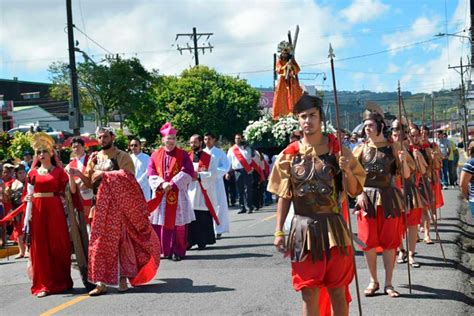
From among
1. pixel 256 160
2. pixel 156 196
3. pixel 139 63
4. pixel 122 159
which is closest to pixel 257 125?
pixel 256 160

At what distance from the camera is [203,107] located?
51250mm

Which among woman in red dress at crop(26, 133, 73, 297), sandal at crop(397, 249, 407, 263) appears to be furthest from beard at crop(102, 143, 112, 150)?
sandal at crop(397, 249, 407, 263)

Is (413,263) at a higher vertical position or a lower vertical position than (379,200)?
lower

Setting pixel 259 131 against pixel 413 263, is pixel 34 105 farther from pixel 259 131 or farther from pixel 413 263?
pixel 413 263

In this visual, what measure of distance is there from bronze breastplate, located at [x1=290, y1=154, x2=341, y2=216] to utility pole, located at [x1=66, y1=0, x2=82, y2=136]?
66.7 feet

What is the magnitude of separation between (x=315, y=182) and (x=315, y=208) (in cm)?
19

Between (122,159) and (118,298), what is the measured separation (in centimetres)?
168

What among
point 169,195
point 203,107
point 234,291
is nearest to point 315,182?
point 234,291

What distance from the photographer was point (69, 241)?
8812 millimetres

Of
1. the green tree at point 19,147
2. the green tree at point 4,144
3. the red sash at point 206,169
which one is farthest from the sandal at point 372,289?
the green tree at point 4,144

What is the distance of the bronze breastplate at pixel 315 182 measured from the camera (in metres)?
5.41

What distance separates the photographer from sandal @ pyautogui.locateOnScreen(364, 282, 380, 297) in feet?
24.8

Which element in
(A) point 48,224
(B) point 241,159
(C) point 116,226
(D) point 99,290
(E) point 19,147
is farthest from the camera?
(E) point 19,147

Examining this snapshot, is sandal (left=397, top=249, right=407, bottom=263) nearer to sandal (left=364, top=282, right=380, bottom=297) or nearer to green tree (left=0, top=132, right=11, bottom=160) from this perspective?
sandal (left=364, top=282, right=380, bottom=297)
